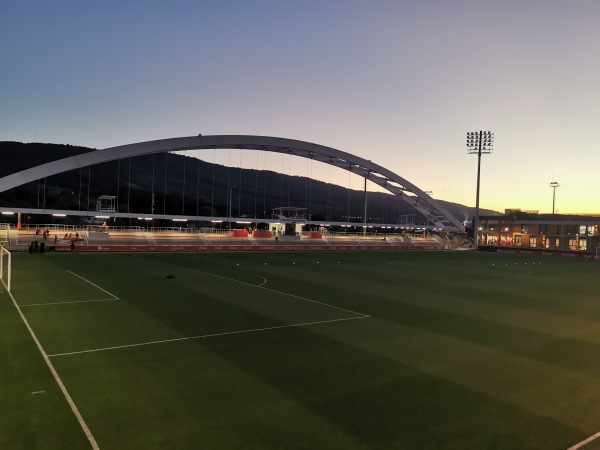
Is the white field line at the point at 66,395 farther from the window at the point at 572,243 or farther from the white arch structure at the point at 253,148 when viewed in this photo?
the window at the point at 572,243

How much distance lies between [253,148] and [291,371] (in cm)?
6464

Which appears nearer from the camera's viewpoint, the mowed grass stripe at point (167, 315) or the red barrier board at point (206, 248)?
the mowed grass stripe at point (167, 315)

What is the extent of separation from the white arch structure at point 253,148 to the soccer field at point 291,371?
43116mm

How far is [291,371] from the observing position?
390 inches

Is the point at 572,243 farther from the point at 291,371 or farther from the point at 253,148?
the point at 291,371

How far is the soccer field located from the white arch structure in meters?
43.1

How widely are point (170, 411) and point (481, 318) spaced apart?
13.1 meters

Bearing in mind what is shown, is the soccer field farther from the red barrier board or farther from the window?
the window

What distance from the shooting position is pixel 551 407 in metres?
8.23

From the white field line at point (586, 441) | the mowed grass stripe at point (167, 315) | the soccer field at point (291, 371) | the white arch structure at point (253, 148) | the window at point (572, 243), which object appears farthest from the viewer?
the window at point (572, 243)

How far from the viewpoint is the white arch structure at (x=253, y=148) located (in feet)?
185

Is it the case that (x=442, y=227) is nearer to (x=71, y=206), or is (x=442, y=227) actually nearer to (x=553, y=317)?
(x=553, y=317)

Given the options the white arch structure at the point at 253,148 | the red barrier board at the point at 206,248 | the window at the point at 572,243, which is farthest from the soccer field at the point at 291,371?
the window at the point at 572,243

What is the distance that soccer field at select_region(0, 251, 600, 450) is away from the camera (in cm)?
691
